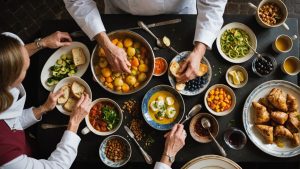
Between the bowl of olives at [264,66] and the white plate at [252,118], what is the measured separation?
0.23 ft

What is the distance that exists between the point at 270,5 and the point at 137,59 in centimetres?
96

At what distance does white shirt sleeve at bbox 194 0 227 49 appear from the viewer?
2.17m

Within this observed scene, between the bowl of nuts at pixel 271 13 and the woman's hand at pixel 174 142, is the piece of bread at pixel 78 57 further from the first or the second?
the bowl of nuts at pixel 271 13

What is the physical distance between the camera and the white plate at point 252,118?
7.14 ft

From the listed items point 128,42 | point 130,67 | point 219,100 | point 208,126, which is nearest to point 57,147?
point 130,67

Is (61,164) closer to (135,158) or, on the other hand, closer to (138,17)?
(135,158)

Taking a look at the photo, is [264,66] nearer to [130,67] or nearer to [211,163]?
[211,163]

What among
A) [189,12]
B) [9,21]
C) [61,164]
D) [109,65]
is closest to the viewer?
[61,164]

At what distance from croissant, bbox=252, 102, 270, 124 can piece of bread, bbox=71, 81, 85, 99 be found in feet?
3.60

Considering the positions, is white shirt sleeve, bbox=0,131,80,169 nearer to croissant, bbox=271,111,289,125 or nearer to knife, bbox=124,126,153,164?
knife, bbox=124,126,153,164

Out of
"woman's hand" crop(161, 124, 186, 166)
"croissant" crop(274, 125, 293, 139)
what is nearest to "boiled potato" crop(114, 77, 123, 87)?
"woman's hand" crop(161, 124, 186, 166)

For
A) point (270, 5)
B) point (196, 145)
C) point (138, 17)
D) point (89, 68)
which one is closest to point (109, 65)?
point (89, 68)

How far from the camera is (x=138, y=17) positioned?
91.6 inches

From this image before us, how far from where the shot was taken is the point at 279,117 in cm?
218
